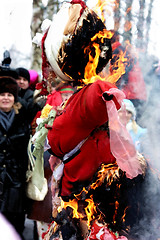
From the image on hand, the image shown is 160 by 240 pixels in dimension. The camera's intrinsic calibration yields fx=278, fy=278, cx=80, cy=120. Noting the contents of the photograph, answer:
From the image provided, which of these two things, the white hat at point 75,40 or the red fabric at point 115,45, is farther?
the red fabric at point 115,45

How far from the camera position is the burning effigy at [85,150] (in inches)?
72.9

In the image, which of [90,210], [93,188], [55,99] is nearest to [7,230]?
[55,99]

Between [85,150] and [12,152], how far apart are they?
2.02m

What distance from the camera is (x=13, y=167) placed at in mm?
3713

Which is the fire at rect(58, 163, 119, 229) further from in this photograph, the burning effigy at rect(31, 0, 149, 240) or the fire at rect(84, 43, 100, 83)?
the fire at rect(84, 43, 100, 83)

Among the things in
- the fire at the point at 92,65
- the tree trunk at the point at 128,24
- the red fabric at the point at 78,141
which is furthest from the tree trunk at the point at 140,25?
the red fabric at the point at 78,141

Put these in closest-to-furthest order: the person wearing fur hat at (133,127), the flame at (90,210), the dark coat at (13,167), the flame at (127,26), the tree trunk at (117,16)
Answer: the flame at (90,210), the tree trunk at (117,16), the flame at (127,26), the person wearing fur hat at (133,127), the dark coat at (13,167)

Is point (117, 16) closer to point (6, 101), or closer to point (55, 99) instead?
point (55, 99)

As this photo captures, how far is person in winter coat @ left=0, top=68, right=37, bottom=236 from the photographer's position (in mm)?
3670

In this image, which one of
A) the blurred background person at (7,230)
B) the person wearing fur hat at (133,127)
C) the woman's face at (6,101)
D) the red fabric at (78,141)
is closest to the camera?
the red fabric at (78,141)

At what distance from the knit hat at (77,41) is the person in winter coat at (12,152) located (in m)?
1.92

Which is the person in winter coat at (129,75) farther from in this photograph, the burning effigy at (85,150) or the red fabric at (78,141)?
the red fabric at (78,141)

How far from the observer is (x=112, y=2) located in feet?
6.69

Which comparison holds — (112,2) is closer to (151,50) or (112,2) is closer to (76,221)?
(151,50)
